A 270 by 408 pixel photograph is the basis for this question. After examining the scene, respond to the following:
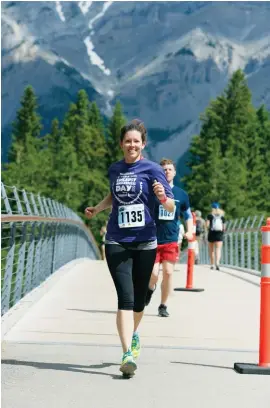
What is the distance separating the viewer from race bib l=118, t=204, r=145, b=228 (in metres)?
7.72

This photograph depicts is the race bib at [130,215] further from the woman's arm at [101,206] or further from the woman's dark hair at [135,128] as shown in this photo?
the woman's dark hair at [135,128]

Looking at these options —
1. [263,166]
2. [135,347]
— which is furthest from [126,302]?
[263,166]

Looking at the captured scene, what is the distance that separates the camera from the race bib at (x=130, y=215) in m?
7.72

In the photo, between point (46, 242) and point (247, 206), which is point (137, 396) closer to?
point (46, 242)

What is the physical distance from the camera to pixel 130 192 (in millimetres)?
7770

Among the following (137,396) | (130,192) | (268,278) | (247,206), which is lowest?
(137,396)

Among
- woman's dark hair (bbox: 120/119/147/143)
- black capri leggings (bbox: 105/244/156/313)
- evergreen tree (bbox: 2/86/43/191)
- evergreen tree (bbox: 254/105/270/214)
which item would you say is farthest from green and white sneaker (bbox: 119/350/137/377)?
evergreen tree (bbox: 254/105/270/214)

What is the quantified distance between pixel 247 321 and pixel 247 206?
9934 centimetres

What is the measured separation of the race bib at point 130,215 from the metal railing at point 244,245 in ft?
42.9

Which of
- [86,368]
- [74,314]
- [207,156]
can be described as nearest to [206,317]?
[74,314]

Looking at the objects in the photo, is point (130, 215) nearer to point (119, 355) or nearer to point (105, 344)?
point (119, 355)

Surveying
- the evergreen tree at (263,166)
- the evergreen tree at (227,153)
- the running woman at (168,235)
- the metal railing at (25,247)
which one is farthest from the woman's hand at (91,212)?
the evergreen tree at (263,166)

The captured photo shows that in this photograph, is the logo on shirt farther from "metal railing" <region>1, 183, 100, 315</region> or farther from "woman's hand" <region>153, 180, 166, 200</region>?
"metal railing" <region>1, 183, 100, 315</region>

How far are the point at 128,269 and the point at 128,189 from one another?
574 mm
